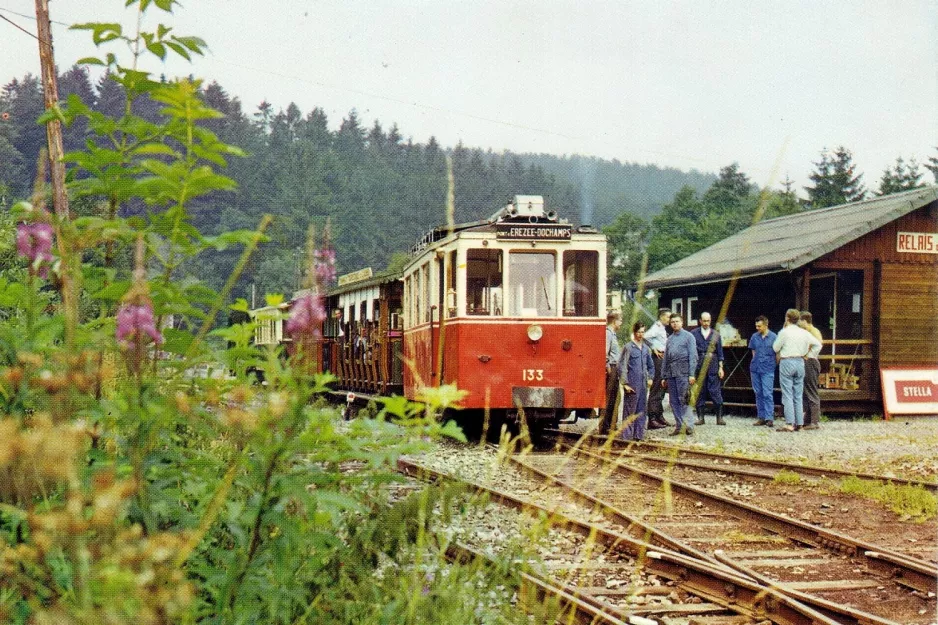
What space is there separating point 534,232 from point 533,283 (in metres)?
0.65

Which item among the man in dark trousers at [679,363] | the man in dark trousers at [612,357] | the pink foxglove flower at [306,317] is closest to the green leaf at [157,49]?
the pink foxglove flower at [306,317]

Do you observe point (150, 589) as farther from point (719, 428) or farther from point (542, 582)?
point (719, 428)

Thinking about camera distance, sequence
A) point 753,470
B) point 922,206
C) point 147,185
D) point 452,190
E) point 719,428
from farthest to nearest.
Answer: point 922,206 < point 719,428 < point 753,470 < point 452,190 < point 147,185

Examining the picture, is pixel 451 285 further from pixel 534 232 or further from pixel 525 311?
pixel 534 232

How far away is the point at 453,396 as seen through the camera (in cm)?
249

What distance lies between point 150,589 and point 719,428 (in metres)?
15.9

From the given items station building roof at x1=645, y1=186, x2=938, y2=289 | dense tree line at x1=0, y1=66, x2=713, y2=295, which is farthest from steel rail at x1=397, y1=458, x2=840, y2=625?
dense tree line at x1=0, y1=66, x2=713, y2=295

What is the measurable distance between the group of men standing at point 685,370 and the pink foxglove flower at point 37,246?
35.7ft

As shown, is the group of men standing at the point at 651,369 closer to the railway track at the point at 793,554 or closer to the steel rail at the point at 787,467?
the steel rail at the point at 787,467

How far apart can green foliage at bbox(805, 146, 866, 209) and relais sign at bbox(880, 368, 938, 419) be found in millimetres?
53079

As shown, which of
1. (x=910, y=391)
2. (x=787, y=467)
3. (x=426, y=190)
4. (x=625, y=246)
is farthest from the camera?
(x=426, y=190)

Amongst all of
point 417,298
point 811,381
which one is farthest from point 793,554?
point 811,381

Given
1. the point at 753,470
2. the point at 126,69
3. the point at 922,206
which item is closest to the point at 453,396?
the point at 126,69

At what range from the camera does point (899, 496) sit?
8.66 metres
